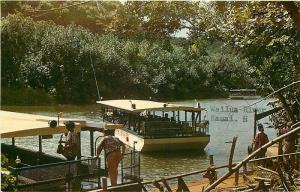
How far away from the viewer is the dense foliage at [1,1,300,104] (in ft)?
27.9

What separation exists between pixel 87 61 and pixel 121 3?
3066cm

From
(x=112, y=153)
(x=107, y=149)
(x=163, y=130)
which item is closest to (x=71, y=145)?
(x=107, y=149)

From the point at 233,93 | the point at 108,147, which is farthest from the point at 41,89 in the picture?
the point at 108,147

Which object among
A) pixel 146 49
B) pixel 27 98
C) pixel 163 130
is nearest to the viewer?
pixel 146 49

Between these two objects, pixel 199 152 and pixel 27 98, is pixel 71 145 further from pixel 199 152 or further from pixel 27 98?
pixel 27 98

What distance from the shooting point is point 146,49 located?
16.3 m

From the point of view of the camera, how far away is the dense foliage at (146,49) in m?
8.49

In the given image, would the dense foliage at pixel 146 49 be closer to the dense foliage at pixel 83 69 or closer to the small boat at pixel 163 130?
the dense foliage at pixel 83 69

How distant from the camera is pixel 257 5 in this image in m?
7.67

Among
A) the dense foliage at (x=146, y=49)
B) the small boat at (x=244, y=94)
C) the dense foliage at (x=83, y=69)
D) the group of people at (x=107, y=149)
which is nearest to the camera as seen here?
the dense foliage at (x=146, y=49)

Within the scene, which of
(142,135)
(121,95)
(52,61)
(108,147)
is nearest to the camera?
(108,147)

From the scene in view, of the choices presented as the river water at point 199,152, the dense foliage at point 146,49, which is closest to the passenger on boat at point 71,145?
the dense foliage at point 146,49

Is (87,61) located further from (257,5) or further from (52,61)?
(257,5)

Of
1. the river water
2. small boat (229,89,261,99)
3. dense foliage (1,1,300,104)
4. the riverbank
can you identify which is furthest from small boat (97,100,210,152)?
the riverbank
